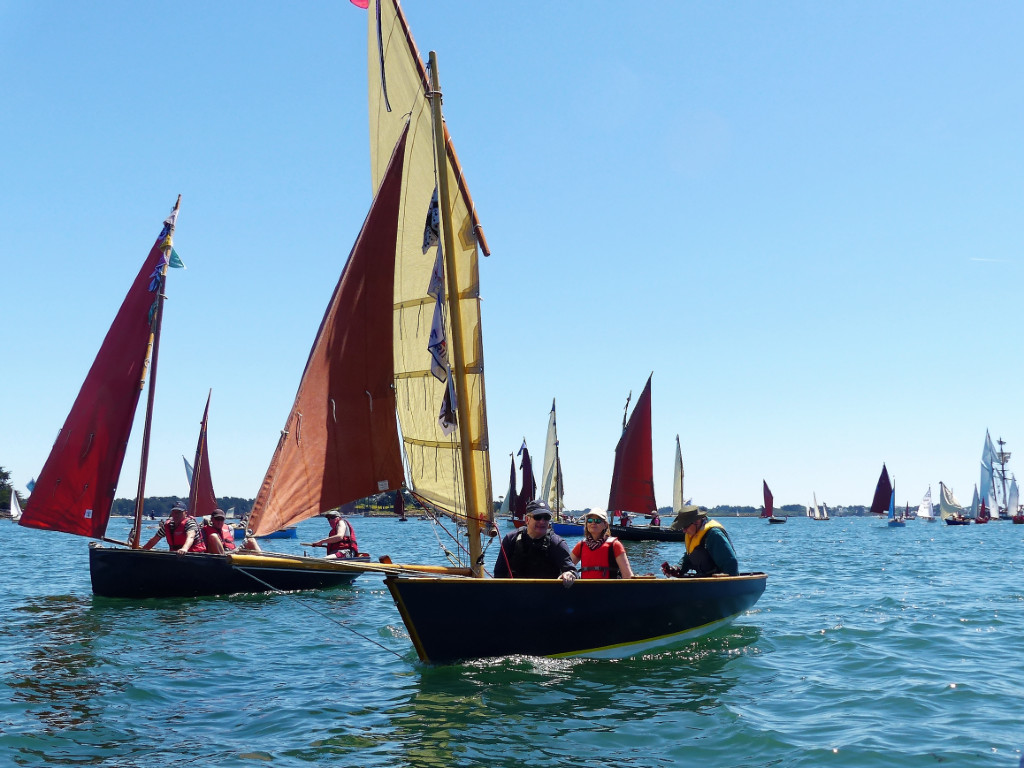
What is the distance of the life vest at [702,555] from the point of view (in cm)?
1359

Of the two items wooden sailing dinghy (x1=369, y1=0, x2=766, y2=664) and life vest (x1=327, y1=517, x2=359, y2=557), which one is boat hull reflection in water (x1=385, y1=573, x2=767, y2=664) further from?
life vest (x1=327, y1=517, x2=359, y2=557)

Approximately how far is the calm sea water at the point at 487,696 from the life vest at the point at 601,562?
3.99 feet

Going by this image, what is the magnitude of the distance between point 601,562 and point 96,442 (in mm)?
13112

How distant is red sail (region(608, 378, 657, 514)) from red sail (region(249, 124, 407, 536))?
3659 cm

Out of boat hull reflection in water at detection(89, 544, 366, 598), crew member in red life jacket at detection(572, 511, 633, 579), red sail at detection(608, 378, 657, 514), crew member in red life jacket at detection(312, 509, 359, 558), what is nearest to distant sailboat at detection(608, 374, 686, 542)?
red sail at detection(608, 378, 657, 514)

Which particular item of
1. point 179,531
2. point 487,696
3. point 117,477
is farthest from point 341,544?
point 487,696

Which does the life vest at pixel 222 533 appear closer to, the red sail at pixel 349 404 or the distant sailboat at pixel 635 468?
the red sail at pixel 349 404

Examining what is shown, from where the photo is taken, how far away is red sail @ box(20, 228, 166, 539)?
18609 millimetres

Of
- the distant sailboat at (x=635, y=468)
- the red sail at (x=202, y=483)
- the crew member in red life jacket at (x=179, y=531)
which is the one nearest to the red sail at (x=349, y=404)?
the crew member in red life jacket at (x=179, y=531)

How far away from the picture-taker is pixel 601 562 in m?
11.7

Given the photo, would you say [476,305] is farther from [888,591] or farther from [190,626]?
[888,591]

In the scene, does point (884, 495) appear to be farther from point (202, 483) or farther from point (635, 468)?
point (202, 483)

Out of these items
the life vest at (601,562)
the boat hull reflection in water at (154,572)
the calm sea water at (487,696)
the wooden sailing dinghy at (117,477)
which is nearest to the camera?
the calm sea water at (487,696)

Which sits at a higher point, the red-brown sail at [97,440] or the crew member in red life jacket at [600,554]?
the red-brown sail at [97,440]
